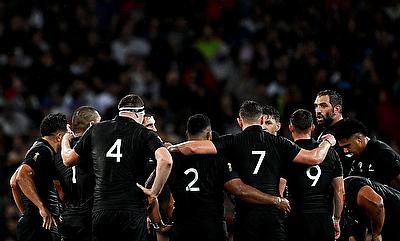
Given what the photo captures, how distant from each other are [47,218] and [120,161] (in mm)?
1559

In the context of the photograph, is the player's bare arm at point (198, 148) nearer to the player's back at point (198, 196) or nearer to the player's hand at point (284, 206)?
the player's back at point (198, 196)

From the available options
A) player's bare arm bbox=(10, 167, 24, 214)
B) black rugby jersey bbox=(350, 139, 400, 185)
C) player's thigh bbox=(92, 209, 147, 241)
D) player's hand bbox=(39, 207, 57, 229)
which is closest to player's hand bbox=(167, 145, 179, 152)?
player's thigh bbox=(92, 209, 147, 241)

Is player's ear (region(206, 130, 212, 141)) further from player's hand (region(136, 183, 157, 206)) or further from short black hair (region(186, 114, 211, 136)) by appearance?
player's hand (region(136, 183, 157, 206))

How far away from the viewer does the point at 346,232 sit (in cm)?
1093

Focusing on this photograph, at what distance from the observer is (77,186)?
10203 mm

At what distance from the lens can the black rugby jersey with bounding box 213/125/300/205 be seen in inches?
385

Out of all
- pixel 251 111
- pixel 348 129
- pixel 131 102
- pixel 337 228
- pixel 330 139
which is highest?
pixel 131 102

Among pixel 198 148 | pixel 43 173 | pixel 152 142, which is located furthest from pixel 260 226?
pixel 43 173

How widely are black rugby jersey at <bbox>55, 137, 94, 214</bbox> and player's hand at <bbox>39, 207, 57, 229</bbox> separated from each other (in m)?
0.23

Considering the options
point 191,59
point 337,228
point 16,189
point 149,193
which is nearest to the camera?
point 149,193

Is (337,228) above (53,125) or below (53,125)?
below

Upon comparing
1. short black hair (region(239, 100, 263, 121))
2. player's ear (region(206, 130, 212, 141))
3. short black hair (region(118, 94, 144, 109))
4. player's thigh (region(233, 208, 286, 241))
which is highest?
short black hair (region(118, 94, 144, 109))

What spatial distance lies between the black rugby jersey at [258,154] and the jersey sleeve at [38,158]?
2.25 meters

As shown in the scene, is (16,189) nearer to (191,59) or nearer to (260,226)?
(260,226)
